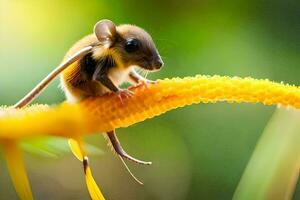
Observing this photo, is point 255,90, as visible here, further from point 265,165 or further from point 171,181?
point 171,181

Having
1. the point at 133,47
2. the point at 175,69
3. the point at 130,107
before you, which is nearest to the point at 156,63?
the point at 133,47

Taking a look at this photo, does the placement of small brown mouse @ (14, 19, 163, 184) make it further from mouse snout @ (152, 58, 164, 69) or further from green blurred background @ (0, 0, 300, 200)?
green blurred background @ (0, 0, 300, 200)

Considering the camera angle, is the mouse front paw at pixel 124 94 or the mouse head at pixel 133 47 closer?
the mouse front paw at pixel 124 94

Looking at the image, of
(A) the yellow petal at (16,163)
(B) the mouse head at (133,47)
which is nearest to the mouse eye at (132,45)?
(B) the mouse head at (133,47)

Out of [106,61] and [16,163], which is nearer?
[16,163]

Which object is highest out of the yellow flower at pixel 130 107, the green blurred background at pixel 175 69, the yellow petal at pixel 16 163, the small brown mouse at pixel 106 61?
the green blurred background at pixel 175 69

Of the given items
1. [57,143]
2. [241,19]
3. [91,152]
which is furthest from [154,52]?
[241,19]

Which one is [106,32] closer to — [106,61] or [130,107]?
[106,61]

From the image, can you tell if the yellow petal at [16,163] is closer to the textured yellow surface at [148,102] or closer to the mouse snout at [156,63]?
the textured yellow surface at [148,102]
